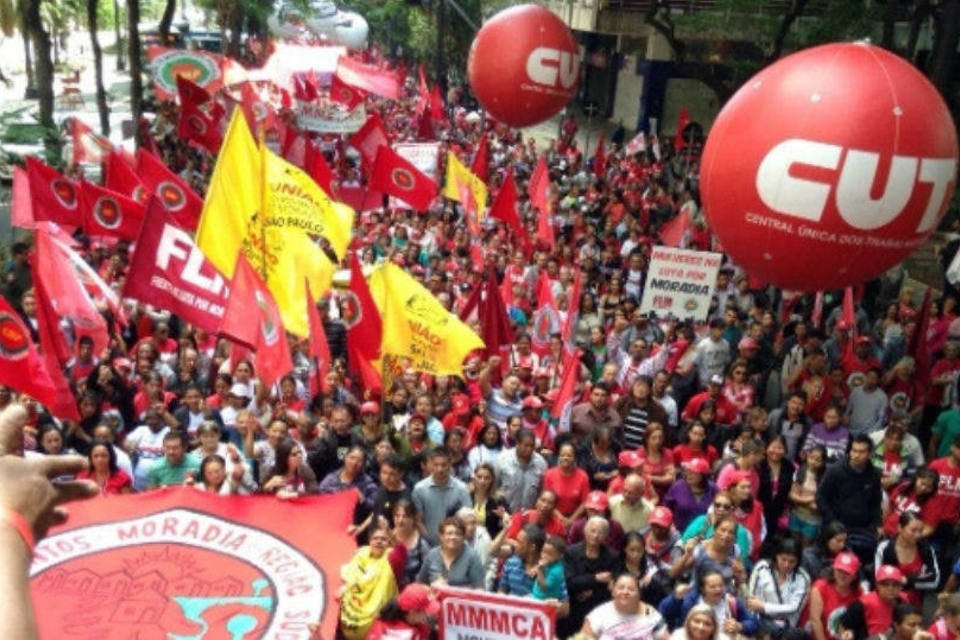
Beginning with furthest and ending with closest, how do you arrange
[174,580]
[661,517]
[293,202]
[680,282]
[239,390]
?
[680,282]
[293,202]
[239,390]
[661,517]
[174,580]

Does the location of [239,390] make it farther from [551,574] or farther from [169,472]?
[551,574]

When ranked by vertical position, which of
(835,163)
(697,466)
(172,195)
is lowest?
(697,466)

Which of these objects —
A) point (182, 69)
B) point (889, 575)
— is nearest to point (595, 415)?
point (889, 575)

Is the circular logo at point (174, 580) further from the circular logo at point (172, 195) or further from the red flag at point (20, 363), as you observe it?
the circular logo at point (172, 195)

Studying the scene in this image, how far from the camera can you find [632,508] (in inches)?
270

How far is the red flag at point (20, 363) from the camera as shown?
7121mm

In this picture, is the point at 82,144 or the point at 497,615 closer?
the point at 497,615

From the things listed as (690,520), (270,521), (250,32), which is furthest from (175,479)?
(250,32)

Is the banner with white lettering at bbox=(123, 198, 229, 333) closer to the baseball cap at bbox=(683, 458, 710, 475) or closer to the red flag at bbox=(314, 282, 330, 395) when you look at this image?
the red flag at bbox=(314, 282, 330, 395)

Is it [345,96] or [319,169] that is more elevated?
[319,169]

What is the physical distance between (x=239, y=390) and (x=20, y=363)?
6.32 ft

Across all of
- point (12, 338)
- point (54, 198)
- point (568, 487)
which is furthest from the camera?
point (54, 198)

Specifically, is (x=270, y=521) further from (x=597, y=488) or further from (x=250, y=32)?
(x=250, y=32)

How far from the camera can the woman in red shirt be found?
283 inches
